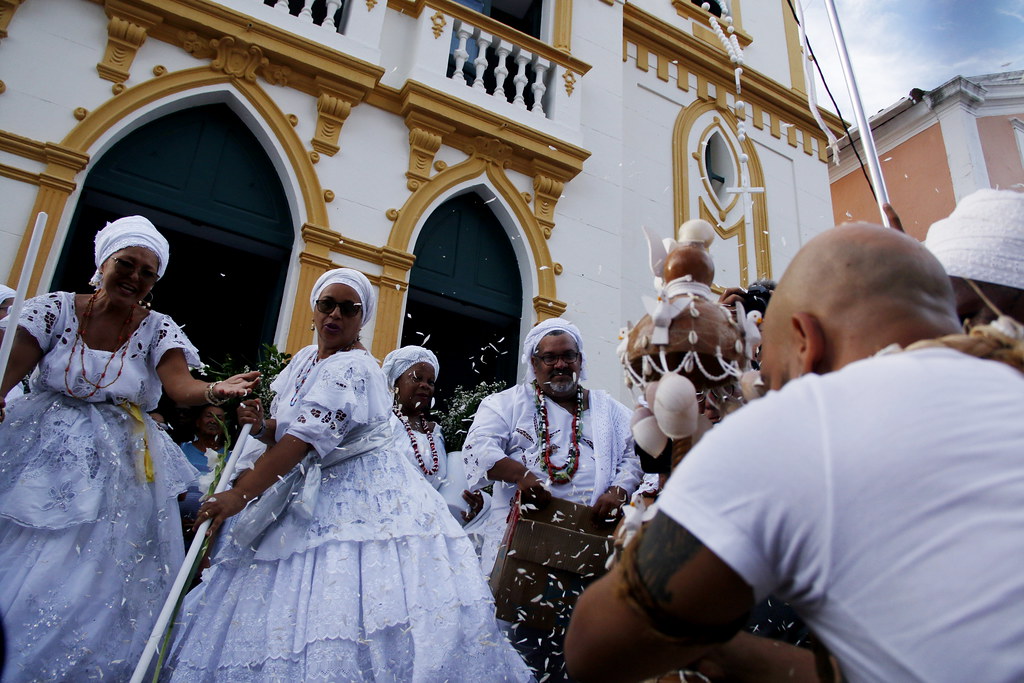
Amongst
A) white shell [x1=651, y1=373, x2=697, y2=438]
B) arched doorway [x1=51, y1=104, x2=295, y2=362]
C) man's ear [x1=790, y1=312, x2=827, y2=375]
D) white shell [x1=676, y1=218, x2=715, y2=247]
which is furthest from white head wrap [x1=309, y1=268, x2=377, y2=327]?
arched doorway [x1=51, y1=104, x2=295, y2=362]

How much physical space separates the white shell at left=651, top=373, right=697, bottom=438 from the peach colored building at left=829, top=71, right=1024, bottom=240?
1320cm

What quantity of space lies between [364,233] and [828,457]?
20.2 feet

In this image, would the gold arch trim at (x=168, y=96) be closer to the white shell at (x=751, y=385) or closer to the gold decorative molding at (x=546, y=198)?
the gold decorative molding at (x=546, y=198)

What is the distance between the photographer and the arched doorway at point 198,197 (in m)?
6.01

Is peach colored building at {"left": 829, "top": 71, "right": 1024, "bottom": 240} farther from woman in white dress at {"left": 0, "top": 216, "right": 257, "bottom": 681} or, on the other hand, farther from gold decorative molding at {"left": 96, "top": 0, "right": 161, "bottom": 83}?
woman in white dress at {"left": 0, "top": 216, "right": 257, "bottom": 681}

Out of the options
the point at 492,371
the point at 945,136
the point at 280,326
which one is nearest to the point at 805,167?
the point at 945,136

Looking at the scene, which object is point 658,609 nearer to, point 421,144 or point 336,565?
point 336,565

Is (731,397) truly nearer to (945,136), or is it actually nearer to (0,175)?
(0,175)

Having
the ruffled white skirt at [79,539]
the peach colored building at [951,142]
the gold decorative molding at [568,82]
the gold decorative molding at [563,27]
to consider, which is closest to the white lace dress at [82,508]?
the ruffled white skirt at [79,539]

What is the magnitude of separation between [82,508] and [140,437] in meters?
0.44

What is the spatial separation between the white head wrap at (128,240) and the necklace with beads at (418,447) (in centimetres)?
189

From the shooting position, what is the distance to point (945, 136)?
12852mm

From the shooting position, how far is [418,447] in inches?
186

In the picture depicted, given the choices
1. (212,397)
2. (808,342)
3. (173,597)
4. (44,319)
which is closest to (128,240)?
(44,319)
